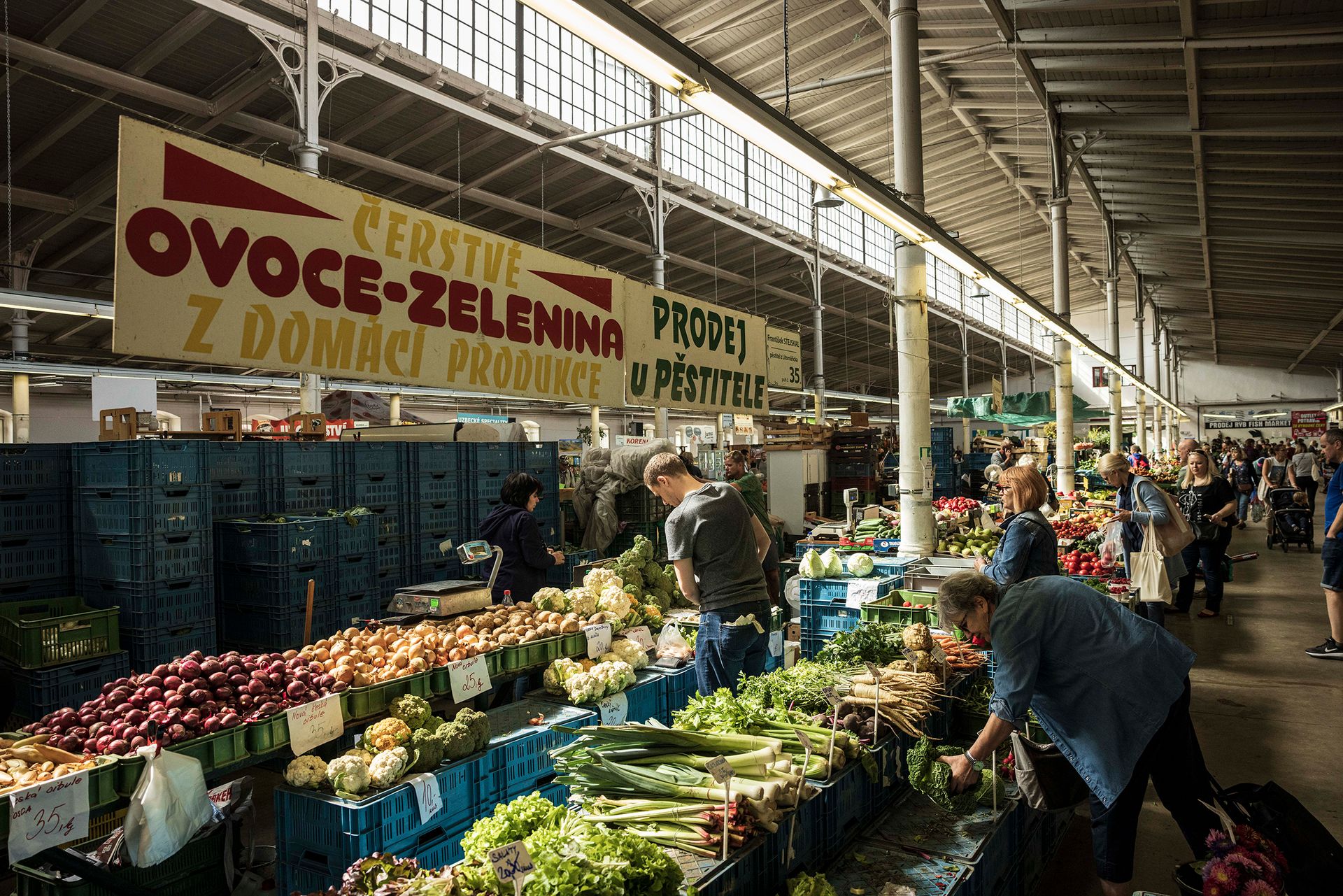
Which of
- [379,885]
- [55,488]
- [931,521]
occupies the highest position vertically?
[55,488]

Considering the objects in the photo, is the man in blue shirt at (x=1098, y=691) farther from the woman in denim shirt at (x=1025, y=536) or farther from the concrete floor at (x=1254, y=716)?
the woman in denim shirt at (x=1025, y=536)

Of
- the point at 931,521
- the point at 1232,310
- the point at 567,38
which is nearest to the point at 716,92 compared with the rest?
the point at 931,521

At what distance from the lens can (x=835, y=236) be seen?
23.5 m

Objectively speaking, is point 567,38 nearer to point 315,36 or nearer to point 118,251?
point 315,36

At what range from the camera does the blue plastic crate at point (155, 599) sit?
478 centimetres

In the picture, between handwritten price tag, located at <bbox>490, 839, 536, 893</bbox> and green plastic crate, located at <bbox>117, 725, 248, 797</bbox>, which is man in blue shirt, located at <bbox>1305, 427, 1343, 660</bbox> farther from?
green plastic crate, located at <bbox>117, 725, 248, 797</bbox>

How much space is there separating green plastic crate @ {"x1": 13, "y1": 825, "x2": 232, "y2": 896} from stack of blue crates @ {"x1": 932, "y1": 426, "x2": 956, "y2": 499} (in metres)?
12.2

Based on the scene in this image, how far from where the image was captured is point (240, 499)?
5.73 metres

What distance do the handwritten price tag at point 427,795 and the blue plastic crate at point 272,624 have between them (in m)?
2.54

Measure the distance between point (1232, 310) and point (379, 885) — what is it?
29.9 m

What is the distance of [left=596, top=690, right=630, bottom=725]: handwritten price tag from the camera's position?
4.01m

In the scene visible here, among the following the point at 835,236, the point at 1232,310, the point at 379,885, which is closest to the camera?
the point at 379,885

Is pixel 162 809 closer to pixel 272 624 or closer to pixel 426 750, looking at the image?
pixel 426 750

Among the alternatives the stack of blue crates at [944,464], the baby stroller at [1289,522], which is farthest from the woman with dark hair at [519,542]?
the baby stroller at [1289,522]
